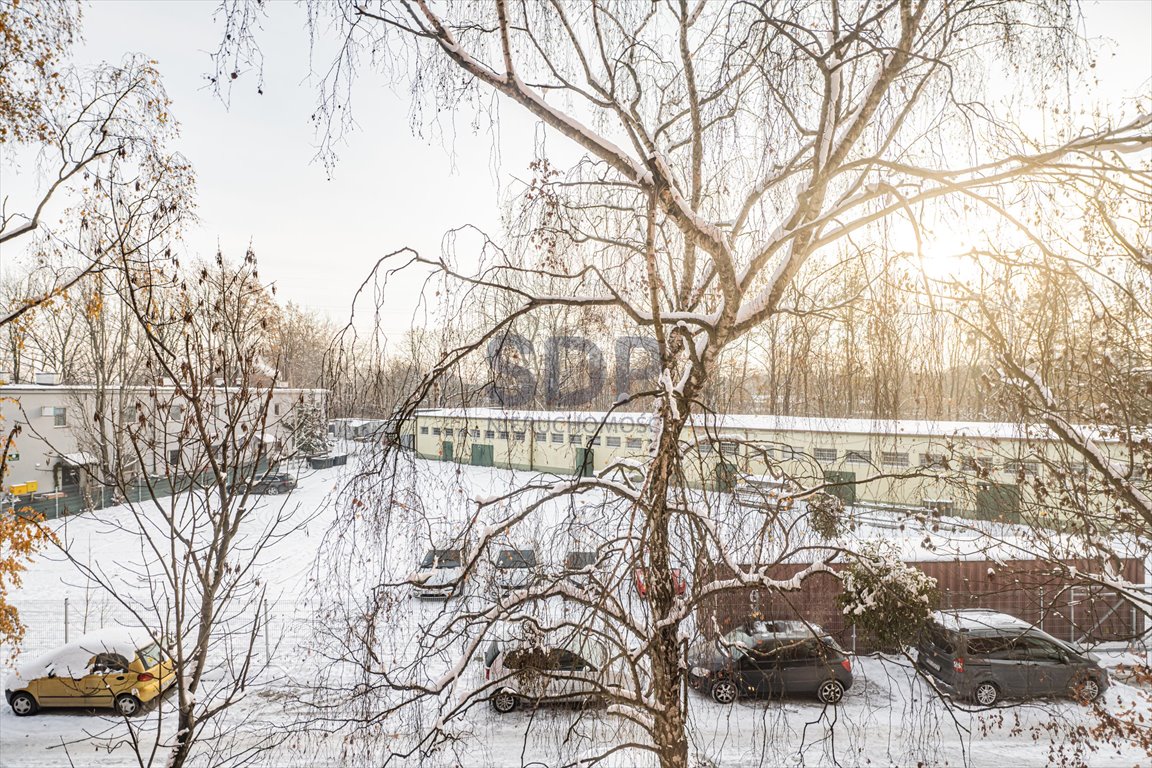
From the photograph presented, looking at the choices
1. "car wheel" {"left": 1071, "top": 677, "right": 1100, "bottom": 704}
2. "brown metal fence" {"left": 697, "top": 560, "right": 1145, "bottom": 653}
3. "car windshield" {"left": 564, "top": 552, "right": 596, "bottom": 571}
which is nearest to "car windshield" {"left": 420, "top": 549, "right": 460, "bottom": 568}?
"car windshield" {"left": 564, "top": 552, "right": 596, "bottom": 571}

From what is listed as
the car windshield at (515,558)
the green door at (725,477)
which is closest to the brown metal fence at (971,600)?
the green door at (725,477)

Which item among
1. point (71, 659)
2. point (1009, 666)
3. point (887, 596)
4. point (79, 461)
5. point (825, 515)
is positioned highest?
point (825, 515)

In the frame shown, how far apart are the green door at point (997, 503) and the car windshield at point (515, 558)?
288 cm

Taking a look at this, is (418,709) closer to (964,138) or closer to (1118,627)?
(964,138)

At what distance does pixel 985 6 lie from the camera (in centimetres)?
297

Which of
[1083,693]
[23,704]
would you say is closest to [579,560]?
[1083,693]

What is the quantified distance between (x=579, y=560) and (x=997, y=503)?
110 inches

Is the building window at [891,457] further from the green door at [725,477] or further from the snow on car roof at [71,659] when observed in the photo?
the snow on car roof at [71,659]

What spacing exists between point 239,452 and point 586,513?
7.09ft

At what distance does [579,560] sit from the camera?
3.69 m

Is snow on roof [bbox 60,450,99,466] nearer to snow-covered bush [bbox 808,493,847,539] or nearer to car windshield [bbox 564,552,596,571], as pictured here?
car windshield [bbox 564,552,596,571]

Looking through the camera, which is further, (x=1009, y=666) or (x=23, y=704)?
(x=23, y=704)

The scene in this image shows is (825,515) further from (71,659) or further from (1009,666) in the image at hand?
(71,659)

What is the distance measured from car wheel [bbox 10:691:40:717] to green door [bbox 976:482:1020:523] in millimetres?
11814
